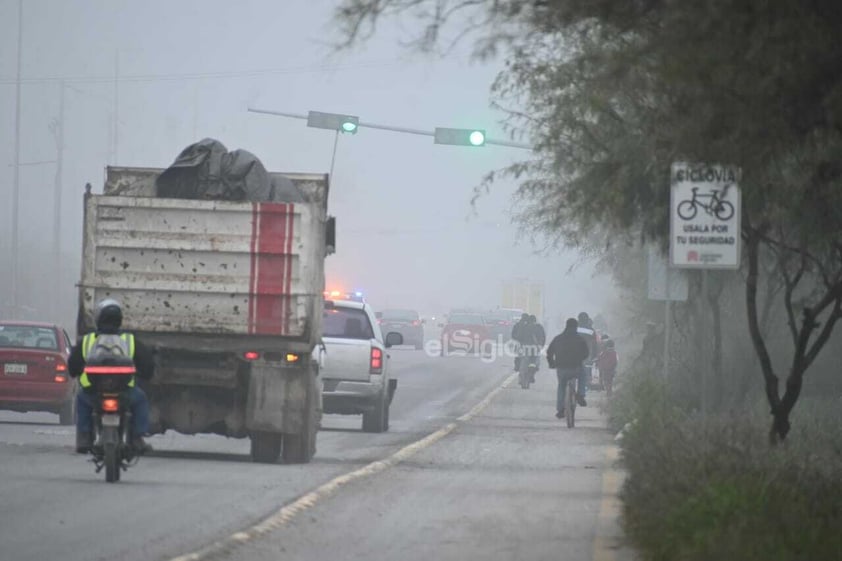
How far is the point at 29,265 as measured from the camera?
7825cm

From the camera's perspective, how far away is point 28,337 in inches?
1032

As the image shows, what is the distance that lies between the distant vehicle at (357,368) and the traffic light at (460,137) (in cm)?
548

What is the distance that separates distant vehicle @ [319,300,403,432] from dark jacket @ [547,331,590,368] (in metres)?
3.80

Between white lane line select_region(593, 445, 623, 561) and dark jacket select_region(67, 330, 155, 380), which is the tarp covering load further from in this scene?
white lane line select_region(593, 445, 623, 561)

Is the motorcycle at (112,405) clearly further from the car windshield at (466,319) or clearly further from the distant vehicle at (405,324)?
the car windshield at (466,319)

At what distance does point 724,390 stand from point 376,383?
550 centimetres

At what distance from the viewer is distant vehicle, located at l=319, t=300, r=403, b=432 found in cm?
2488

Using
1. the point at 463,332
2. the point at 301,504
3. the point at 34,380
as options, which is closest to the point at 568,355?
the point at 34,380

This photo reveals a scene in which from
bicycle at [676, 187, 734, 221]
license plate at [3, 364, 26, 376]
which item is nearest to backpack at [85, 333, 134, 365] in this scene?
bicycle at [676, 187, 734, 221]

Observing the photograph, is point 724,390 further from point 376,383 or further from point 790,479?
point 790,479

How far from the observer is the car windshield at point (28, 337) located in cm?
2594

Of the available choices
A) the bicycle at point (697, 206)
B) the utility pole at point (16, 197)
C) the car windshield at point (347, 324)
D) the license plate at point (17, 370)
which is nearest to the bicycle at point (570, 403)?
the car windshield at point (347, 324)

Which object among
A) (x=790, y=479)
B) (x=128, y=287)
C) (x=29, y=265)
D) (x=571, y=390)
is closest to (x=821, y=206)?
(x=790, y=479)

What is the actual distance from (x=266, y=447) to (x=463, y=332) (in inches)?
1790
